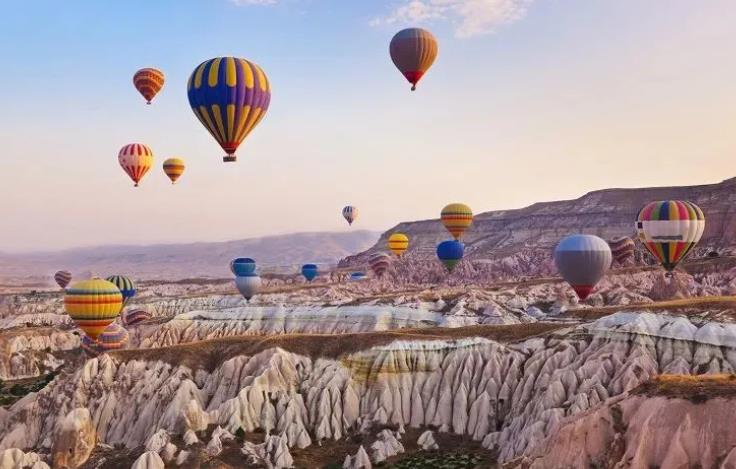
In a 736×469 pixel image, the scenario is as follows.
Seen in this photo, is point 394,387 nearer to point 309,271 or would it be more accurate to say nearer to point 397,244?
point 397,244

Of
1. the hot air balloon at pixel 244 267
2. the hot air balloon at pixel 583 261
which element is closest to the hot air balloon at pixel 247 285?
the hot air balloon at pixel 244 267

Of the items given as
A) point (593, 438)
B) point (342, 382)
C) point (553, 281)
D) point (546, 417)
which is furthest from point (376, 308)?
point (593, 438)

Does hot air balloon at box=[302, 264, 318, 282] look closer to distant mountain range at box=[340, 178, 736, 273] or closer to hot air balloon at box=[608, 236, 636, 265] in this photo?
distant mountain range at box=[340, 178, 736, 273]

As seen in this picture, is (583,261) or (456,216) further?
(456,216)

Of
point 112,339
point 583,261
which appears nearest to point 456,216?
point 583,261

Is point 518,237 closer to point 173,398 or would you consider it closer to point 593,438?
point 173,398

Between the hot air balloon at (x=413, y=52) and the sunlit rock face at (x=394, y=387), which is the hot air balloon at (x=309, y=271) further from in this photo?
the sunlit rock face at (x=394, y=387)
